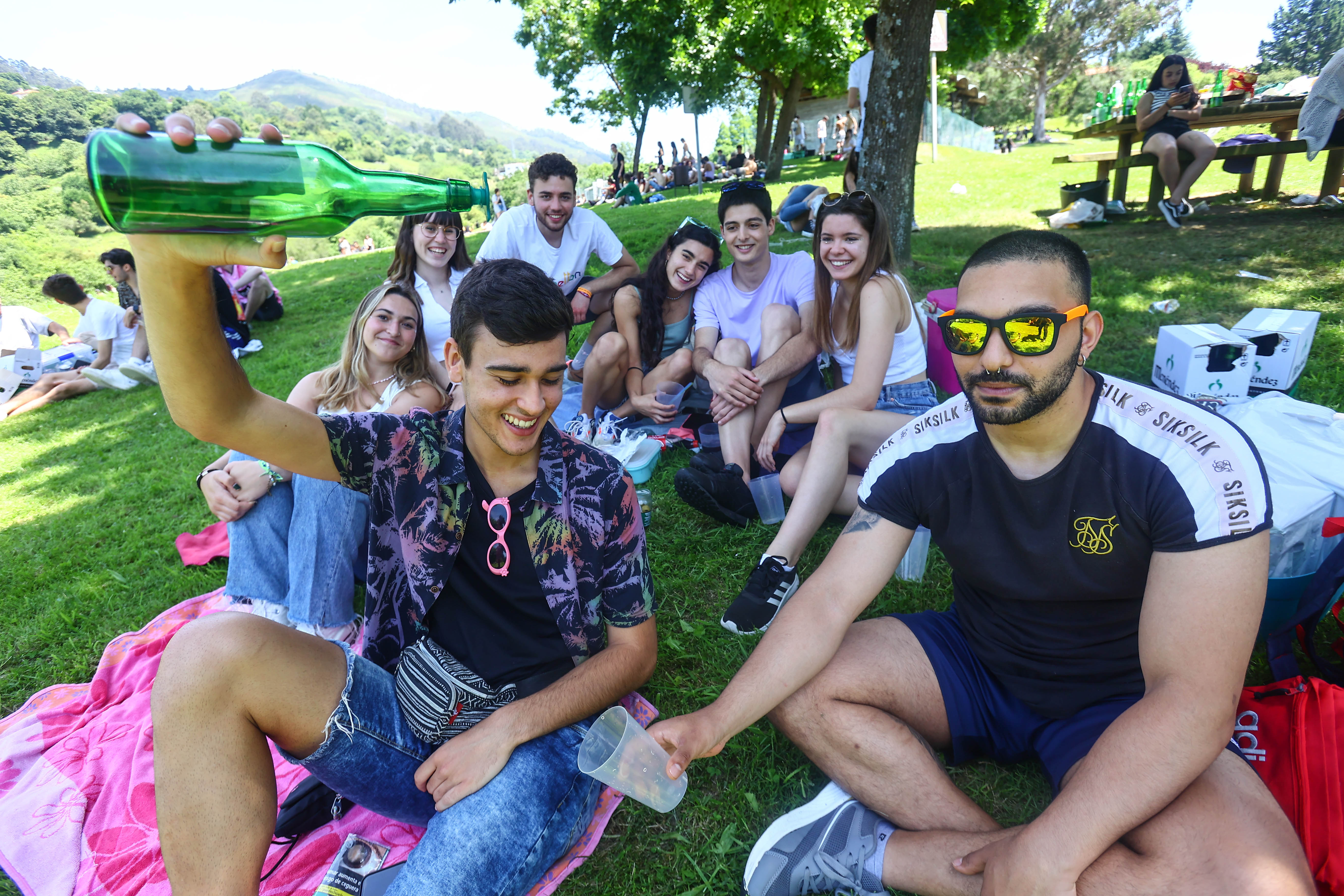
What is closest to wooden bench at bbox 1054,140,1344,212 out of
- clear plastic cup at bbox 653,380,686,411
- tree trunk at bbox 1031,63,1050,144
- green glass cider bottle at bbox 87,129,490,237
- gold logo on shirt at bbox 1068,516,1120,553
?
clear plastic cup at bbox 653,380,686,411

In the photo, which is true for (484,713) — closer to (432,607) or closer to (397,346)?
(432,607)

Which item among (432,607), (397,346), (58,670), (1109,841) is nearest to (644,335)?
(397,346)

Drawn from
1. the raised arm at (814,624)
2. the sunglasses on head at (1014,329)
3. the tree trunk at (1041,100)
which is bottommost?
the raised arm at (814,624)

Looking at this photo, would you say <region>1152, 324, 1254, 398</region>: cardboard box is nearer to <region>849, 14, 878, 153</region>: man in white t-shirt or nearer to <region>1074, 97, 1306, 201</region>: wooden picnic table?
<region>849, 14, 878, 153</region>: man in white t-shirt

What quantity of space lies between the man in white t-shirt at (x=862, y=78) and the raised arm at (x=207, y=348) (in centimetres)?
716

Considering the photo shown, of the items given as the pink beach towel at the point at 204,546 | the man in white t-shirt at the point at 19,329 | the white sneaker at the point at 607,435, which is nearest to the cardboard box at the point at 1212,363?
the white sneaker at the point at 607,435

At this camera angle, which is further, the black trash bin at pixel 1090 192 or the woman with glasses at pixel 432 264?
the black trash bin at pixel 1090 192

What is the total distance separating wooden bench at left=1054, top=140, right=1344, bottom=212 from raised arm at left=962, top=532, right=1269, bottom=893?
889 centimetres

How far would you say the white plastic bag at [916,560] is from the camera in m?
3.11

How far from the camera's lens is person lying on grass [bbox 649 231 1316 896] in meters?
1.56

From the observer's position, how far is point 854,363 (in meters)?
3.91

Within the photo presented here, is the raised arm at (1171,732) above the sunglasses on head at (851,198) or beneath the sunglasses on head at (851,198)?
beneath

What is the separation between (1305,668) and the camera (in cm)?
243

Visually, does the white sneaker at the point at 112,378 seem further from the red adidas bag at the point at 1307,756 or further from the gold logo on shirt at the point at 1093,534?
the red adidas bag at the point at 1307,756
